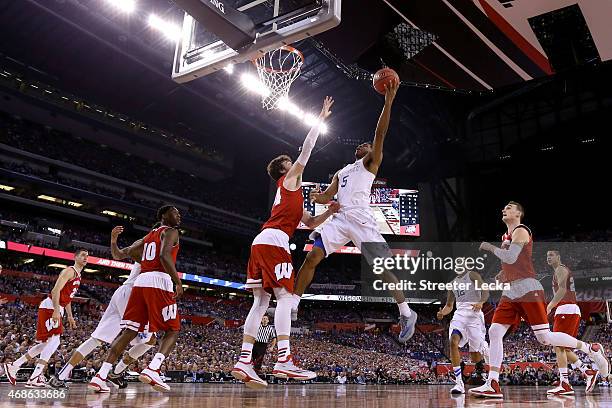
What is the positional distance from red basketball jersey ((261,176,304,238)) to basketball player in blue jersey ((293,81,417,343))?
312 mm

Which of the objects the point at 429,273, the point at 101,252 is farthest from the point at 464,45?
the point at 429,273

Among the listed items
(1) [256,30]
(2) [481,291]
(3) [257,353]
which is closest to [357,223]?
(1) [256,30]

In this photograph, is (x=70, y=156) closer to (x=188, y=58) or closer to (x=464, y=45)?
(x=188, y=58)

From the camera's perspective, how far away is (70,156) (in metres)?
27.7

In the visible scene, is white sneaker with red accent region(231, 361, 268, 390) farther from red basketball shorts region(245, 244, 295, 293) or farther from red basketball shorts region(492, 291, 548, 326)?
red basketball shorts region(492, 291, 548, 326)

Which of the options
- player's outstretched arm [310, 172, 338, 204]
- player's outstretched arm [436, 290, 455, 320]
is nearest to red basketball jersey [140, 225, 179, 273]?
player's outstretched arm [310, 172, 338, 204]

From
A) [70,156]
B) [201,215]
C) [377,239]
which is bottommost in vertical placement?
[377,239]

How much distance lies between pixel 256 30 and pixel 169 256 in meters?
2.84

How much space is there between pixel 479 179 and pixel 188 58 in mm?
24108

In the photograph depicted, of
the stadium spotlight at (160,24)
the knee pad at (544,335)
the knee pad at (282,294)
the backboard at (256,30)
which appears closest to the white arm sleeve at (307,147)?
the knee pad at (282,294)

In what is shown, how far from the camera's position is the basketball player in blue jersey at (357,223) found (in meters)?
4.73

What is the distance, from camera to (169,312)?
525 cm

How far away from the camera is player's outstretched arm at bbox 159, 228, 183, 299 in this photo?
5121mm

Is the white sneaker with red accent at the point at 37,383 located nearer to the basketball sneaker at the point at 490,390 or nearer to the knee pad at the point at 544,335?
the basketball sneaker at the point at 490,390
